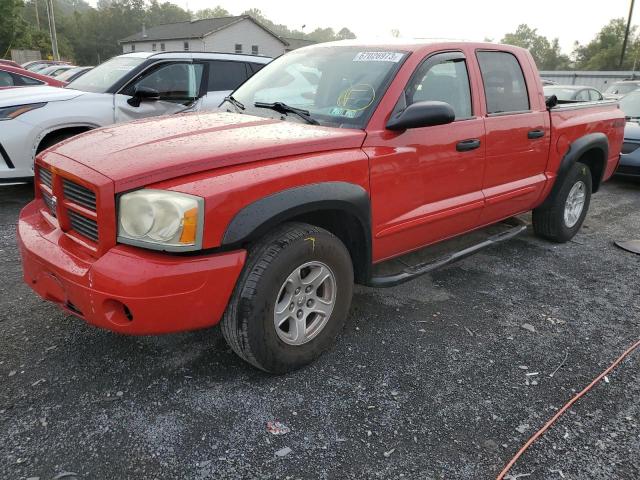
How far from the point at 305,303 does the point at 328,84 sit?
→ 1461 millimetres

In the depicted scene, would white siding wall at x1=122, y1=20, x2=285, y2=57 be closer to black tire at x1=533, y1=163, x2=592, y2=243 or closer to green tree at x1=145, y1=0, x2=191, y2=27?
black tire at x1=533, y1=163, x2=592, y2=243

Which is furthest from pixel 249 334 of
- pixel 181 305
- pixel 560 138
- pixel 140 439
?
pixel 560 138

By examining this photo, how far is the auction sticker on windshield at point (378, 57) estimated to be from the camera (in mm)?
3161

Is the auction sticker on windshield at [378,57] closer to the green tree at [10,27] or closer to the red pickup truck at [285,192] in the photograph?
the red pickup truck at [285,192]

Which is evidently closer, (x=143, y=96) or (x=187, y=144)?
(x=187, y=144)

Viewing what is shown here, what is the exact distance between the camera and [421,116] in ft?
9.28

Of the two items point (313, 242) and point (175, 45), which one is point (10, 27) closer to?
point (175, 45)

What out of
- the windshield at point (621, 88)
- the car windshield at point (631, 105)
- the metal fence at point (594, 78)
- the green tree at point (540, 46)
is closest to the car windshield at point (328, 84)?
the car windshield at point (631, 105)

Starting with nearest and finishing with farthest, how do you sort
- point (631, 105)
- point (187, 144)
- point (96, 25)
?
Result: 1. point (187, 144)
2. point (631, 105)
3. point (96, 25)

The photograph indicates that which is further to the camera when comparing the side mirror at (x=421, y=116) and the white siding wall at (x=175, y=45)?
the white siding wall at (x=175, y=45)

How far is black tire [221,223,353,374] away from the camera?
2377mm

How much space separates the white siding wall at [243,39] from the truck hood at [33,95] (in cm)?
3760

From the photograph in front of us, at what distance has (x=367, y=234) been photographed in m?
2.86

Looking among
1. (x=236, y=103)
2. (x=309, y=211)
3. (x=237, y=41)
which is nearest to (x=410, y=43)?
(x=236, y=103)
